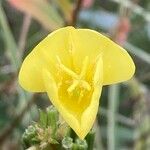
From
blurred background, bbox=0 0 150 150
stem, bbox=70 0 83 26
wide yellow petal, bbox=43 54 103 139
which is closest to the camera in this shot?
wide yellow petal, bbox=43 54 103 139

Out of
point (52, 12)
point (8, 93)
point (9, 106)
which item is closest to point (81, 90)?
point (52, 12)

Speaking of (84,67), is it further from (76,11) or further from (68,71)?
(76,11)

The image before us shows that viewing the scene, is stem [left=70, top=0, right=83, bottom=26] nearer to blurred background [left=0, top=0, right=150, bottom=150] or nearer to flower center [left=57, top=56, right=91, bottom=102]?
blurred background [left=0, top=0, right=150, bottom=150]

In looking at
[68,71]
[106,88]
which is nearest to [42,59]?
[68,71]

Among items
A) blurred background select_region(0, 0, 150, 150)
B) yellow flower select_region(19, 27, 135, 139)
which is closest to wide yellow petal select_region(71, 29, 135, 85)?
yellow flower select_region(19, 27, 135, 139)

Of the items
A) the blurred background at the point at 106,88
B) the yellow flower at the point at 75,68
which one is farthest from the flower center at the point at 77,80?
the blurred background at the point at 106,88

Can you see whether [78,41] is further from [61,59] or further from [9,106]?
[9,106]
